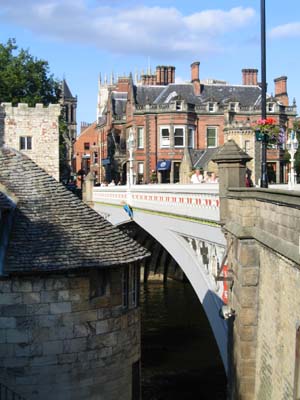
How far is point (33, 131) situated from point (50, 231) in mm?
28839

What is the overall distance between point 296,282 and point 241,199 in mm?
3544

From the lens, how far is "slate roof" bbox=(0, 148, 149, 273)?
13.4m

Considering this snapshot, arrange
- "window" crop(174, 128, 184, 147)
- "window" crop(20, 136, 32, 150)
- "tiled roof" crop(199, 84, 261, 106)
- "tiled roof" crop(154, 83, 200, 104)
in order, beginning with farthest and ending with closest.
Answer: "tiled roof" crop(199, 84, 261, 106)
"tiled roof" crop(154, 83, 200, 104)
"window" crop(174, 128, 184, 147)
"window" crop(20, 136, 32, 150)

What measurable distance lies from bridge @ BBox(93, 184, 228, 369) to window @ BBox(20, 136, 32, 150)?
18313 millimetres

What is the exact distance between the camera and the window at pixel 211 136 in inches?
2287

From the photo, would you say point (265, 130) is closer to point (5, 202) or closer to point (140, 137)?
point (5, 202)

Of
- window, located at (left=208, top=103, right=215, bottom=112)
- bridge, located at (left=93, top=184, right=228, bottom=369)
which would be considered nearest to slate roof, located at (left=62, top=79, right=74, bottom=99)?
window, located at (left=208, top=103, right=215, bottom=112)

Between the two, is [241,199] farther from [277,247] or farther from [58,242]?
[58,242]

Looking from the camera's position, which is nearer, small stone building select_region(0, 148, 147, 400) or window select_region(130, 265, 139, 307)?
small stone building select_region(0, 148, 147, 400)

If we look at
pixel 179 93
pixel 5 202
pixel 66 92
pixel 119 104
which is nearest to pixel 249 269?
pixel 5 202

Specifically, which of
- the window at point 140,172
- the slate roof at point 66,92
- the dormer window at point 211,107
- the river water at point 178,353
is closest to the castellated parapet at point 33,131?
the river water at point 178,353

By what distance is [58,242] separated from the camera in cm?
1397

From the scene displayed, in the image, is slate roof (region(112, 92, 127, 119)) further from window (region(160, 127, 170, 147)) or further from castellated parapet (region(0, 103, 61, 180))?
castellated parapet (region(0, 103, 61, 180))

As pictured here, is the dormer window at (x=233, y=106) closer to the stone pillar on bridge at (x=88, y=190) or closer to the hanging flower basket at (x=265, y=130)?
the stone pillar on bridge at (x=88, y=190)
